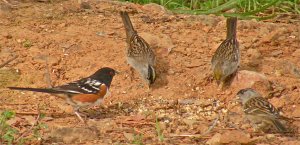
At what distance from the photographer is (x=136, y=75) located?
12781 millimetres

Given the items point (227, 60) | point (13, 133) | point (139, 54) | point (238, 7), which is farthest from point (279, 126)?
point (238, 7)

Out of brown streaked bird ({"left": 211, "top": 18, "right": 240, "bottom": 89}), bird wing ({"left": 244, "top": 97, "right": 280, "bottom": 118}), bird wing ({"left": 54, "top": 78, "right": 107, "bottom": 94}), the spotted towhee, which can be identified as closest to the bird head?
brown streaked bird ({"left": 211, "top": 18, "right": 240, "bottom": 89})

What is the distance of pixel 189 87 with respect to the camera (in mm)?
12328

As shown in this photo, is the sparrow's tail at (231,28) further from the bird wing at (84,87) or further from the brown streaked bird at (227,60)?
the bird wing at (84,87)

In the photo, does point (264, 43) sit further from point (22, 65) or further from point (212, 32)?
point (22, 65)

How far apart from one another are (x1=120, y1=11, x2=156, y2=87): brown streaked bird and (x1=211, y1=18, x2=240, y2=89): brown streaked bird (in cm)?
89

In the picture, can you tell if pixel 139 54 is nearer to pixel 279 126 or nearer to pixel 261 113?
pixel 261 113

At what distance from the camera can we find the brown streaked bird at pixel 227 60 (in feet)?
40.5

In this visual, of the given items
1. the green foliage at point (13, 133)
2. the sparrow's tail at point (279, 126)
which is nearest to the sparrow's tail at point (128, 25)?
the green foliage at point (13, 133)

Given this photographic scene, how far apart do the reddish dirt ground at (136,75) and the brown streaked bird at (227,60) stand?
0.57ft

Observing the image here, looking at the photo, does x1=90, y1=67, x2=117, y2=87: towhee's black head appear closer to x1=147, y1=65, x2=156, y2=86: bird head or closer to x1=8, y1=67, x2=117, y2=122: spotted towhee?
x1=8, y1=67, x2=117, y2=122: spotted towhee

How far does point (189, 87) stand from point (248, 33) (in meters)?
1.95

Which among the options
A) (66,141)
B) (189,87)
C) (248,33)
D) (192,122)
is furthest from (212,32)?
(66,141)

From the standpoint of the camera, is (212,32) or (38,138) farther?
(212,32)
